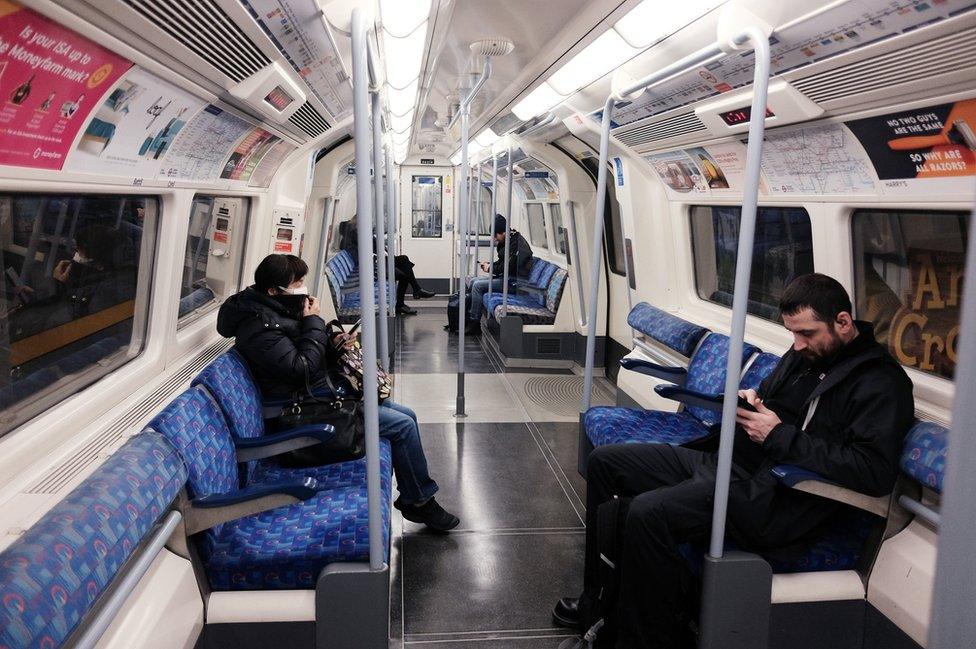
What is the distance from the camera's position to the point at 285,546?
281cm

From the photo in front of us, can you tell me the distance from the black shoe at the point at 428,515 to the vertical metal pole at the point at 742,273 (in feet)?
5.90

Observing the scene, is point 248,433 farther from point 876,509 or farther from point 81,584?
point 876,509

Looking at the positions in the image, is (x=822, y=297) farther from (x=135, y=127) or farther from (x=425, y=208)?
(x=425, y=208)

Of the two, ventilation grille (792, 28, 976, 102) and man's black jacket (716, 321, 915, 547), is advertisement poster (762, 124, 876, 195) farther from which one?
man's black jacket (716, 321, 915, 547)

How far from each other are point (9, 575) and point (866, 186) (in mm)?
3529

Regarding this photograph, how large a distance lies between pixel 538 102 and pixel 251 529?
4178mm

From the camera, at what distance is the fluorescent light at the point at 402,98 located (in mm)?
5684

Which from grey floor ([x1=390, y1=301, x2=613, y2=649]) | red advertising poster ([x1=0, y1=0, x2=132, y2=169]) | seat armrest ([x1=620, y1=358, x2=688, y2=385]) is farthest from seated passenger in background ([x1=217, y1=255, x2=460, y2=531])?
red advertising poster ([x1=0, y1=0, x2=132, y2=169])

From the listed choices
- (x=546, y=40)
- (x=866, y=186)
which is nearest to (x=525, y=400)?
(x=546, y=40)

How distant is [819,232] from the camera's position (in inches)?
156

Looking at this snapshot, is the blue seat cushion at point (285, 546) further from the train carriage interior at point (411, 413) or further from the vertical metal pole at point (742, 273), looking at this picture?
the vertical metal pole at point (742, 273)

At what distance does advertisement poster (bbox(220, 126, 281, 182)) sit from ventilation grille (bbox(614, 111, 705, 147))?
242 cm

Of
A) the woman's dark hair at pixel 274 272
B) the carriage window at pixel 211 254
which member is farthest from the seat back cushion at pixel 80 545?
the carriage window at pixel 211 254

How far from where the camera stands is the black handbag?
11.7 feet
